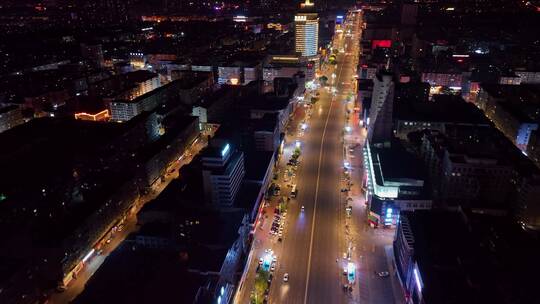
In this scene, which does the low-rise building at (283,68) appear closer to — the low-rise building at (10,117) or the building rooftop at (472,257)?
the low-rise building at (10,117)

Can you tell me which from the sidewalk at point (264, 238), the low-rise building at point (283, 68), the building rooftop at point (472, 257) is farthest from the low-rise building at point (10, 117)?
the building rooftop at point (472, 257)

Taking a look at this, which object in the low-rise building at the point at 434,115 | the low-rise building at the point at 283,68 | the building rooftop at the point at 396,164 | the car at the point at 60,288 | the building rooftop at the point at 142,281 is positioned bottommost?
the car at the point at 60,288

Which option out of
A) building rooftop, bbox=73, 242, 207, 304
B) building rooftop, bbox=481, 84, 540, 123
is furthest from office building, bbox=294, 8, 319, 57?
building rooftop, bbox=73, 242, 207, 304

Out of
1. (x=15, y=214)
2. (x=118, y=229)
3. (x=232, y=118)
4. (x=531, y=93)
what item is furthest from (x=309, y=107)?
(x=15, y=214)

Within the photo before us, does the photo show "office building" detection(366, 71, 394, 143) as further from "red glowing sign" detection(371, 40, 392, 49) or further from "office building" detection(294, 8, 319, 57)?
"red glowing sign" detection(371, 40, 392, 49)

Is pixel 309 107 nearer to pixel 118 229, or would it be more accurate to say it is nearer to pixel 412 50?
pixel 118 229
